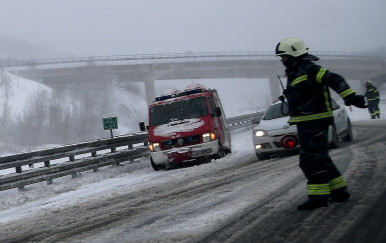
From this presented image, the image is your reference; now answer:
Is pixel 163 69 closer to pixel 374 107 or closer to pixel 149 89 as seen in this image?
pixel 149 89

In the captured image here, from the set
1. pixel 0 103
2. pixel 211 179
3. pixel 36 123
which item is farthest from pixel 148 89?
pixel 211 179

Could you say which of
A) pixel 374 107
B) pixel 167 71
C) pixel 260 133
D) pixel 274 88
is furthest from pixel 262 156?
pixel 274 88

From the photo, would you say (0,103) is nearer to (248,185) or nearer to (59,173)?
(59,173)

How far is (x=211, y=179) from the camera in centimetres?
747

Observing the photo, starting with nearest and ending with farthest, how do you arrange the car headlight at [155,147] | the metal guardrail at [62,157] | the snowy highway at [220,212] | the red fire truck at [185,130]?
the snowy highway at [220,212]
the metal guardrail at [62,157]
the red fire truck at [185,130]
the car headlight at [155,147]

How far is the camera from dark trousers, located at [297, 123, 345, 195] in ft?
13.6

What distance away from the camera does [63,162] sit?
11.4 m

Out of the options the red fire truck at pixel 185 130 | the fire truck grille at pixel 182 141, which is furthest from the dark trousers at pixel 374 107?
the fire truck grille at pixel 182 141

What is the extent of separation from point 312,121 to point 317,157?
386mm

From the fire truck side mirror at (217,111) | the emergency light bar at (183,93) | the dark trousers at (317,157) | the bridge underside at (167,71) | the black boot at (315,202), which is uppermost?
the bridge underside at (167,71)

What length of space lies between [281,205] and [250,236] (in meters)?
1.13

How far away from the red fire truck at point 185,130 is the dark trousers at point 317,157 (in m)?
6.73

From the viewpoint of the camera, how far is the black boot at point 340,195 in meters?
4.22

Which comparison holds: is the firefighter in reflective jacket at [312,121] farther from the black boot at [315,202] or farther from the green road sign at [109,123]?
the green road sign at [109,123]
